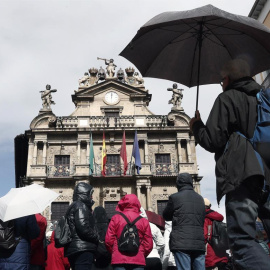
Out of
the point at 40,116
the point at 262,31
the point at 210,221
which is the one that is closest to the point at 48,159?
the point at 40,116

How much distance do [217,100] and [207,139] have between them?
34 cm

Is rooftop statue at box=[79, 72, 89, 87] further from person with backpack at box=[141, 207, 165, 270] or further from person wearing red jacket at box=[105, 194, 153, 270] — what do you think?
person wearing red jacket at box=[105, 194, 153, 270]

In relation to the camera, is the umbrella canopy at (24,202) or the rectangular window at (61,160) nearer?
the umbrella canopy at (24,202)

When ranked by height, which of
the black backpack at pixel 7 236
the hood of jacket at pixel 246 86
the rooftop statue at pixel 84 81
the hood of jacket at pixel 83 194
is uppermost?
the rooftop statue at pixel 84 81

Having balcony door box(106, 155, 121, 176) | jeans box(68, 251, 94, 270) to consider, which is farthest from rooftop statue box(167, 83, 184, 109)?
jeans box(68, 251, 94, 270)

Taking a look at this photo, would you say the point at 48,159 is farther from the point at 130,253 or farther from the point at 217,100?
the point at 217,100

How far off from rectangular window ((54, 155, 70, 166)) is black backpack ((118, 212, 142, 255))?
2048 cm

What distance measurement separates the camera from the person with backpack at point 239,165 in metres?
2.50

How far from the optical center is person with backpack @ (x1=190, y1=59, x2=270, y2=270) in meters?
2.50

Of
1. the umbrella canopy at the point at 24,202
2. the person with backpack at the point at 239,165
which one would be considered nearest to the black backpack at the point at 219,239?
the umbrella canopy at the point at 24,202

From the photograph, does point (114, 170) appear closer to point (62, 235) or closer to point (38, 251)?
point (38, 251)

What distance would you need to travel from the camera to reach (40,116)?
25.7 m

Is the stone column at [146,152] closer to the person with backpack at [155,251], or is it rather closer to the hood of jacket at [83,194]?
the person with backpack at [155,251]

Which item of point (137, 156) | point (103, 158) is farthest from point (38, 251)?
point (103, 158)
